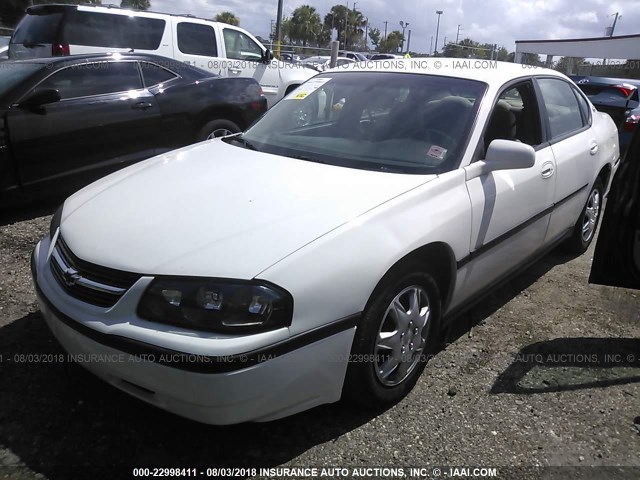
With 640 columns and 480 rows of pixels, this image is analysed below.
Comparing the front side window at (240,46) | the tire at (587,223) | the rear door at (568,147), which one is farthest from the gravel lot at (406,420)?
the front side window at (240,46)

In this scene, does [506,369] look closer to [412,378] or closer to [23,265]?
[412,378]

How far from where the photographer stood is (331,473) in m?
2.12

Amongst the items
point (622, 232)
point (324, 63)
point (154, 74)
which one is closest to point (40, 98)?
point (154, 74)

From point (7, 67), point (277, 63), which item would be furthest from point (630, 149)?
point (277, 63)

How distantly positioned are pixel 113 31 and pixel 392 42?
78925 mm

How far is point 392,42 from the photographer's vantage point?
80.7 m

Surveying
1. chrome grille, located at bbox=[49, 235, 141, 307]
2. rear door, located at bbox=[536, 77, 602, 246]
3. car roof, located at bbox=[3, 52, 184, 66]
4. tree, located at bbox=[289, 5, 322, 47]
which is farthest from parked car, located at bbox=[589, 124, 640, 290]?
tree, located at bbox=[289, 5, 322, 47]

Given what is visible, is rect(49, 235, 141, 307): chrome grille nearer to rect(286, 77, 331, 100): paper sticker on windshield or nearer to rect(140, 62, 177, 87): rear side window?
rect(286, 77, 331, 100): paper sticker on windshield

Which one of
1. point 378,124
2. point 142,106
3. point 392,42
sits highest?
point 392,42

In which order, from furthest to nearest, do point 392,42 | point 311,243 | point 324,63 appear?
1. point 392,42
2. point 324,63
3. point 311,243

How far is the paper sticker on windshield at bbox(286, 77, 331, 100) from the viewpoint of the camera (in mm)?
3566

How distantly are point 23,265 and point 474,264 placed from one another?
3.09 m

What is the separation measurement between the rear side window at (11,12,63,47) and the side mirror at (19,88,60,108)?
3306mm

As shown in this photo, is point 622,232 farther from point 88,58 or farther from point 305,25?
point 305,25
